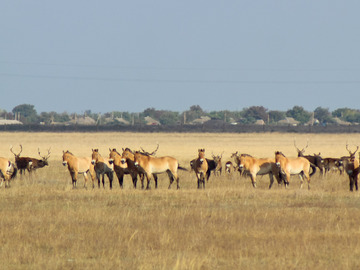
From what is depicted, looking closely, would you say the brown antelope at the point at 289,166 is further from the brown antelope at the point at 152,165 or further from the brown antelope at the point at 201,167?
the brown antelope at the point at 152,165

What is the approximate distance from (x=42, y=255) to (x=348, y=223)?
704cm

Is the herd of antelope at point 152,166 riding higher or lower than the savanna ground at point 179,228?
higher

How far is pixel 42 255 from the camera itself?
13.2 meters

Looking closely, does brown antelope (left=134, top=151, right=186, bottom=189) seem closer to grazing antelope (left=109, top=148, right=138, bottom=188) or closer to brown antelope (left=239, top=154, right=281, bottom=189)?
grazing antelope (left=109, top=148, right=138, bottom=188)

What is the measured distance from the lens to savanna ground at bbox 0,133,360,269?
504 inches

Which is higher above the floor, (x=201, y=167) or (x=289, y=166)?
(x=289, y=166)

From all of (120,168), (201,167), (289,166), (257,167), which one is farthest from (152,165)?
Result: (289,166)

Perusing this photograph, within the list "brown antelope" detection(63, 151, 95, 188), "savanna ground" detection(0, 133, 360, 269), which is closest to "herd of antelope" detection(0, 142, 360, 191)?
"brown antelope" detection(63, 151, 95, 188)

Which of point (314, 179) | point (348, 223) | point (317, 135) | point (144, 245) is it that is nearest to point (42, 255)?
point (144, 245)

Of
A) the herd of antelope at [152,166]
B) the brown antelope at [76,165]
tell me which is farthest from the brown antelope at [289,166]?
the brown antelope at [76,165]

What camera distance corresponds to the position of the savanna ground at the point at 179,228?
42.0 ft

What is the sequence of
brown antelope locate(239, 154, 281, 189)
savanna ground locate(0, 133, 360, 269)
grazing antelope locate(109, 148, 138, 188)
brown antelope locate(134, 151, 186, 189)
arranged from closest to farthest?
1. savanna ground locate(0, 133, 360, 269)
2. brown antelope locate(134, 151, 186, 189)
3. grazing antelope locate(109, 148, 138, 188)
4. brown antelope locate(239, 154, 281, 189)

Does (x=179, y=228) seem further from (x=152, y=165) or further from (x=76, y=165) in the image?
(x=76, y=165)

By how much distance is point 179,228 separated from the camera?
16359mm
